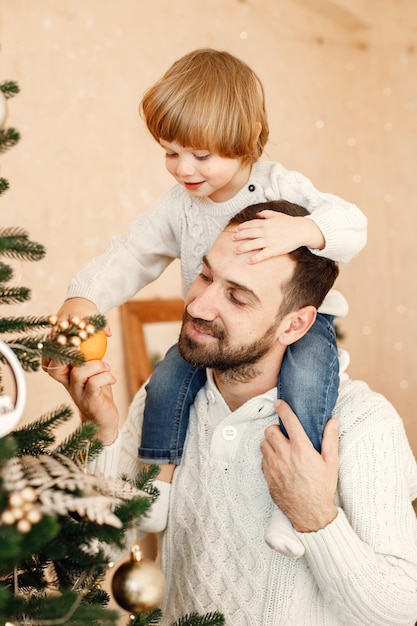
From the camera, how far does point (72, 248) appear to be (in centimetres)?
279

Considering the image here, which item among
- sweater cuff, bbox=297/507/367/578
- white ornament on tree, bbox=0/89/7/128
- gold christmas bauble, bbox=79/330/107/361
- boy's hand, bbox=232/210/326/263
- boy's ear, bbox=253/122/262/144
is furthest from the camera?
boy's ear, bbox=253/122/262/144

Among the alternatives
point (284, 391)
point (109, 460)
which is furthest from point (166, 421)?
point (284, 391)

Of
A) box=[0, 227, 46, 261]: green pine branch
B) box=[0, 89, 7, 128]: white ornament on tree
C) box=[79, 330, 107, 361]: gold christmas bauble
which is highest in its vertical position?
box=[0, 89, 7, 128]: white ornament on tree

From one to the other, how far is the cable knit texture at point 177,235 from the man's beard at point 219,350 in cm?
21

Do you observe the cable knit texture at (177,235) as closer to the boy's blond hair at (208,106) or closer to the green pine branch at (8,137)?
the boy's blond hair at (208,106)

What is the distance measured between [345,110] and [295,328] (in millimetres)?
2826

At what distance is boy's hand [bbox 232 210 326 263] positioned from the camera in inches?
56.4

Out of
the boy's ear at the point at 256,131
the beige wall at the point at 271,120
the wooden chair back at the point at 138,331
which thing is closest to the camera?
the boy's ear at the point at 256,131

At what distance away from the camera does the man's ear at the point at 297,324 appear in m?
1.59

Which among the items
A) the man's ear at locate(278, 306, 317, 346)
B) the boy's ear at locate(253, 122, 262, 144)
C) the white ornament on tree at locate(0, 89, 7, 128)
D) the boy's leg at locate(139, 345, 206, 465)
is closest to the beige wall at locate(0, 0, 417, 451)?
the boy's leg at locate(139, 345, 206, 465)

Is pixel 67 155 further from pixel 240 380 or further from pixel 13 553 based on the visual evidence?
pixel 13 553

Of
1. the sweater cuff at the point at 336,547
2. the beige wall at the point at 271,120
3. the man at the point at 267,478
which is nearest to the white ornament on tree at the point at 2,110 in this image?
the man at the point at 267,478

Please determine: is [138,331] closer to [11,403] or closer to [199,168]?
[199,168]

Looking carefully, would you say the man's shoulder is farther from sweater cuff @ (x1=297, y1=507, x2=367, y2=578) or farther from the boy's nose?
the boy's nose
